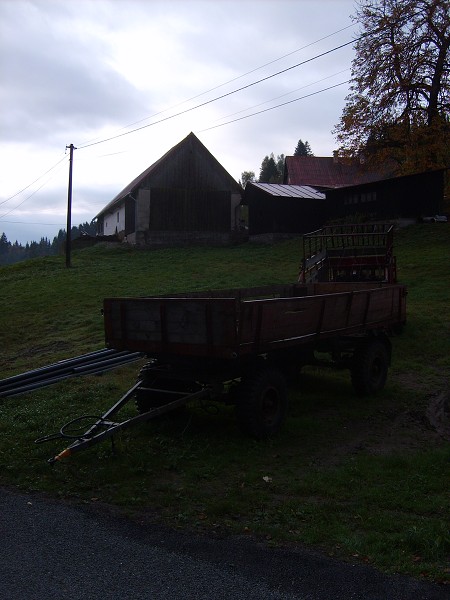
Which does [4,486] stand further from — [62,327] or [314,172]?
[314,172]

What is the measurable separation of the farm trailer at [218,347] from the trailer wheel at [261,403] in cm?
1

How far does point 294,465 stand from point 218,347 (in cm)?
155

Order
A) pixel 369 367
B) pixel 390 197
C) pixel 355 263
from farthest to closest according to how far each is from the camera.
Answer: pixel 390 197 < pixel 355 263 < pixel 369 367

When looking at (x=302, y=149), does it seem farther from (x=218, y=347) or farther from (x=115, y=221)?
(x=218, y=347)

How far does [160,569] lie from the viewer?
4.07m

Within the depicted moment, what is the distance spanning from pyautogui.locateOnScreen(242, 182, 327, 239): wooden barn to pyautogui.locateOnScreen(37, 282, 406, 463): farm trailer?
2831cm

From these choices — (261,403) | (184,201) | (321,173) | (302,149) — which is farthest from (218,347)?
(302,149)

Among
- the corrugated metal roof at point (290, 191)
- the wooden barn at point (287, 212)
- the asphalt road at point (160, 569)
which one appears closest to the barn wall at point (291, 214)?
the wooden barn at point (287, 212)

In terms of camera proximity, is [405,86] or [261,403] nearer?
[261,403]

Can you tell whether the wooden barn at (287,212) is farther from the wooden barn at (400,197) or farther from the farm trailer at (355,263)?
the farm trailer at (355,263)

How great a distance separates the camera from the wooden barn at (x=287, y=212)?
3641 centimetres

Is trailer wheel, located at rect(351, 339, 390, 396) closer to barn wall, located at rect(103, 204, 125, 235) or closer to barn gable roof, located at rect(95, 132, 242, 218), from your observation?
barn gable roof, located at rect(95, 132, 242, 218)

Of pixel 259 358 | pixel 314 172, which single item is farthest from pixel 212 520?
pixel 314 172

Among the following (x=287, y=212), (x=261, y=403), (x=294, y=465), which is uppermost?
(x=287, y=212)
